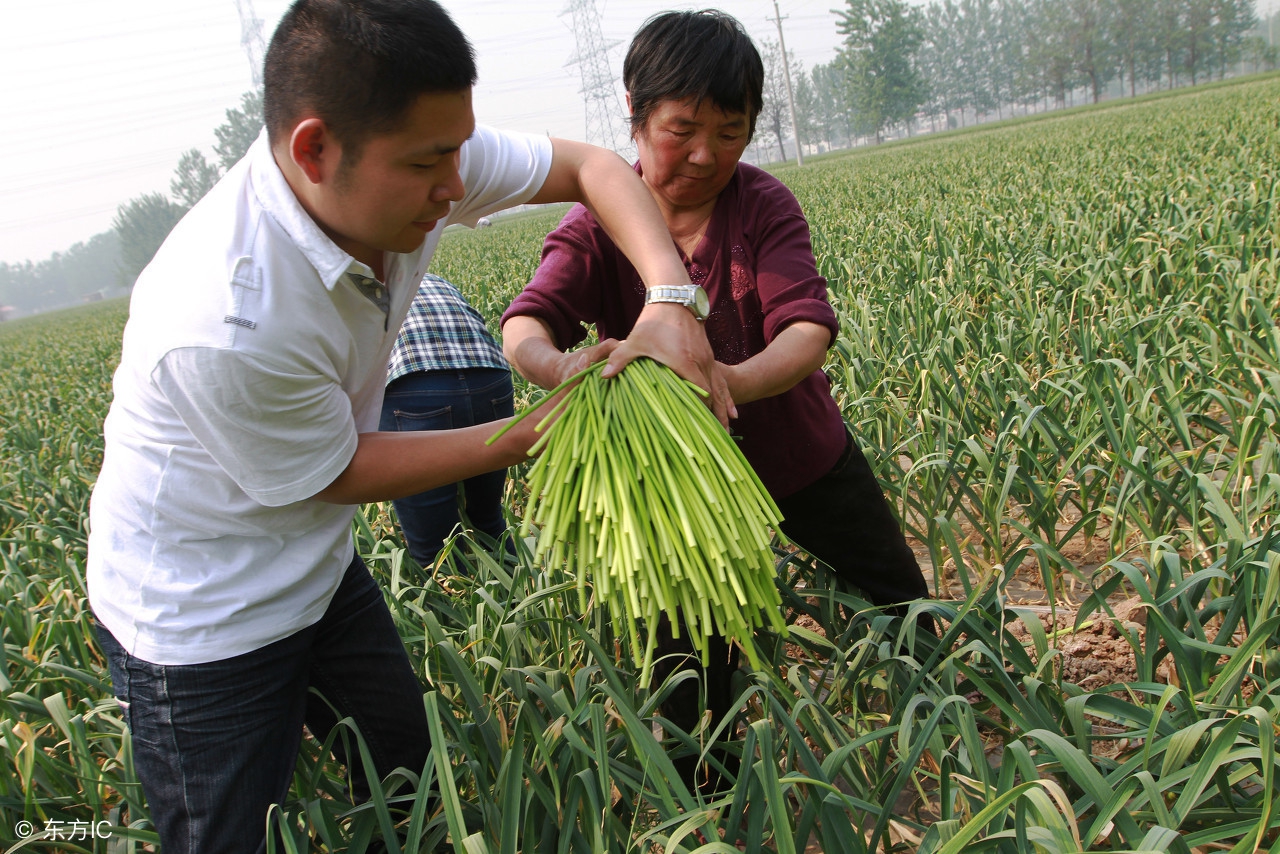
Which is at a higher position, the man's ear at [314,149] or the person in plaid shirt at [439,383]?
the man's ear at [314,149]

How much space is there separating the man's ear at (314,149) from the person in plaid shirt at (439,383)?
1.17 meters

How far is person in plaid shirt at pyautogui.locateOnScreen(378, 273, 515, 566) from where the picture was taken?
217 cm

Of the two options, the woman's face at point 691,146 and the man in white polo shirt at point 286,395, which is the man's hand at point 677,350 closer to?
the man in white polo shirt at point 286,395

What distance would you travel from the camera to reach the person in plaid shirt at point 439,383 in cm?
217

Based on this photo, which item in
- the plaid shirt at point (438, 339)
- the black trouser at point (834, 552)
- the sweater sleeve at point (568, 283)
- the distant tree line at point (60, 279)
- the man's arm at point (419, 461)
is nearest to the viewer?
the man's arm at point (419, 461)

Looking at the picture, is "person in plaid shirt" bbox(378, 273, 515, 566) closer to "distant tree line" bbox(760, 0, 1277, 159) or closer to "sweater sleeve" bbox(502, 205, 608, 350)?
"sweater sleeve" bbox(502, 205, 608, 350)

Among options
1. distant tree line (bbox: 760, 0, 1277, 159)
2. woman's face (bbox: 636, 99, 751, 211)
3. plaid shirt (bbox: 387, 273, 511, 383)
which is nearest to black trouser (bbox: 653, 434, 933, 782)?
woman's face (bbox: 636, 99, 751, 211)

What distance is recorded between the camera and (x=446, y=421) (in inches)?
85.6

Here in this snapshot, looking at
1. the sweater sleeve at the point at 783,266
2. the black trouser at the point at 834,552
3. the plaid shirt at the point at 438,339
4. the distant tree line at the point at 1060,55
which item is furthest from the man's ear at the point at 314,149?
the distant tree line at the point at 1060,55

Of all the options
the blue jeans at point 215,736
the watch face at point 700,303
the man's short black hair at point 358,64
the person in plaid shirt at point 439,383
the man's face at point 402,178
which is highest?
the man's short black hair at point 358,64

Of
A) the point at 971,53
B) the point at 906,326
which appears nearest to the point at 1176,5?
the point at 971,53

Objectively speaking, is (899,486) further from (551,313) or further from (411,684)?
(411,684)

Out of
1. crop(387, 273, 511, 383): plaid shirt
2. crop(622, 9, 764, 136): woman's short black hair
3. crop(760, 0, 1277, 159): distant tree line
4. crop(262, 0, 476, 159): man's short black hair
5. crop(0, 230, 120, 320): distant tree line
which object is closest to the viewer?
crop(262, 0, 476, 159): man's short black hair

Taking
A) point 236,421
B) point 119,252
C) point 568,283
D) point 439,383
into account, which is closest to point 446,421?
point 439,383
